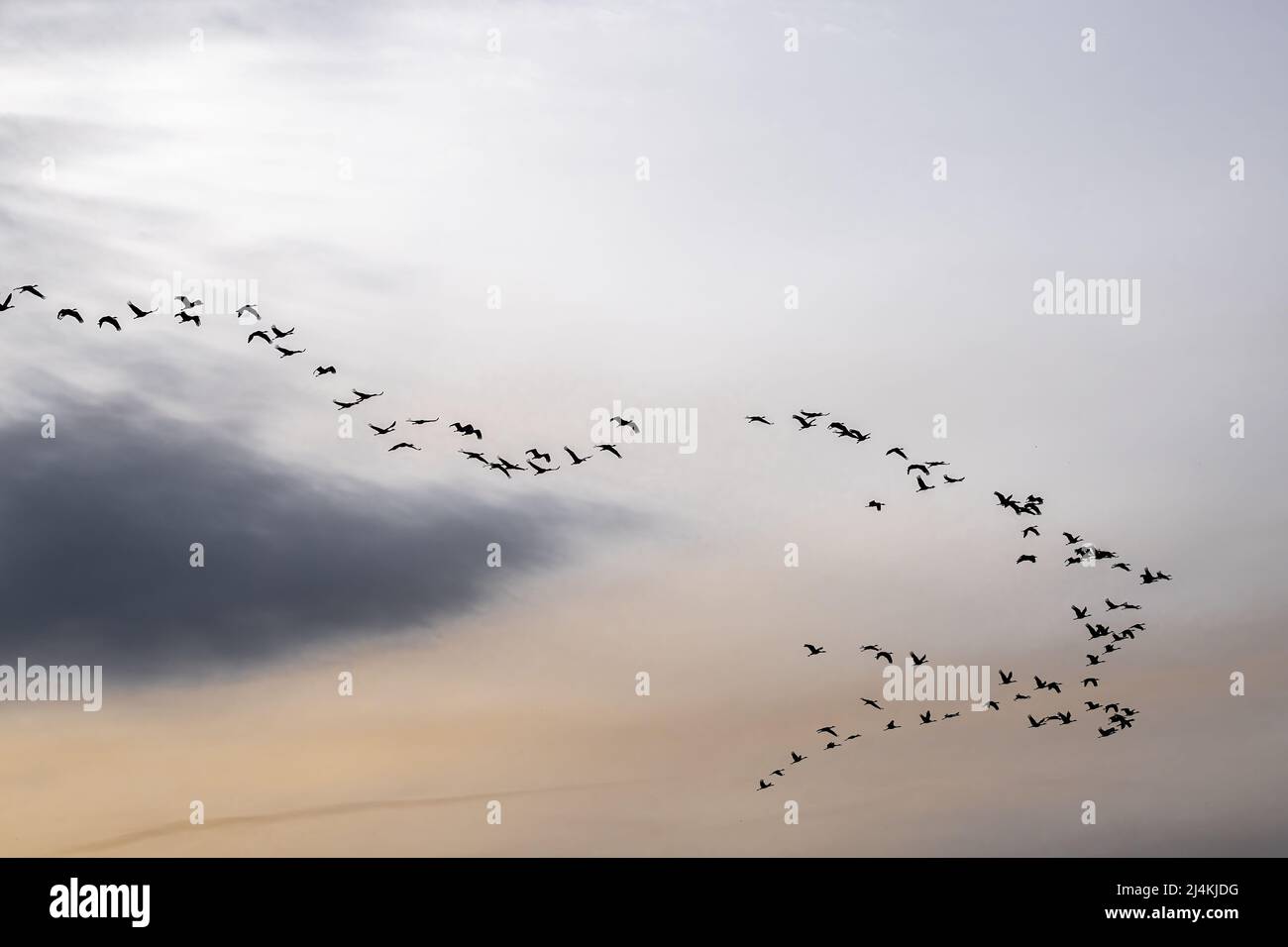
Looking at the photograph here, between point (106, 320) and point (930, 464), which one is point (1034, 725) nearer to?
point (930, 464)

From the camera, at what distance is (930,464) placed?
344 feet

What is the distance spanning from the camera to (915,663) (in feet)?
350

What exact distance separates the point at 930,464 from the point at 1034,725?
33.9m
